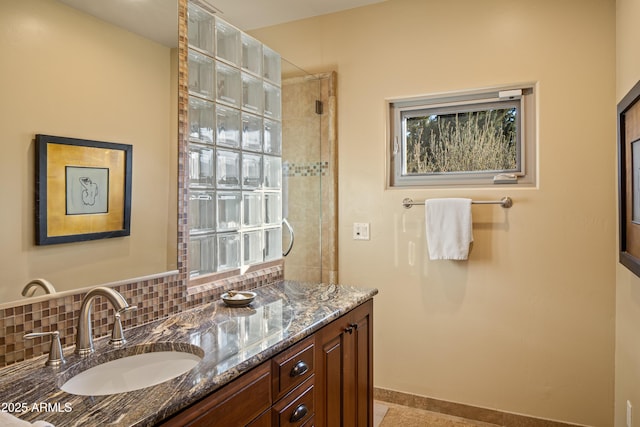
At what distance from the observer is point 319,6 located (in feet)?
9.15

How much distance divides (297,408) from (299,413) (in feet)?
0.06

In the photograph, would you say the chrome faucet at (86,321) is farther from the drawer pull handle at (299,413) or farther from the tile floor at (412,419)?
the tile floor at (412,419)

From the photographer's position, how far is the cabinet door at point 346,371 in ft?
5.29

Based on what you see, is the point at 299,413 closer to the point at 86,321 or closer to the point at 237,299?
the point at 237,299

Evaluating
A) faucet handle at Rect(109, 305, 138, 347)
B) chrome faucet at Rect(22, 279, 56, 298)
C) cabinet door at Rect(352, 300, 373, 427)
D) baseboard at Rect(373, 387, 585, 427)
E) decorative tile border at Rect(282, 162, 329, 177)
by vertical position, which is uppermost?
decorative tile border at Rect(282, 162, 329, 177)

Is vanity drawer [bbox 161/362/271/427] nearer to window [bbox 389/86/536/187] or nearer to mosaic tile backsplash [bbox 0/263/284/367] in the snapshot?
mosaic tile backsplash [bbox 0/263/284/367]

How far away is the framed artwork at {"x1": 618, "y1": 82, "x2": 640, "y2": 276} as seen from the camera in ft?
5.38

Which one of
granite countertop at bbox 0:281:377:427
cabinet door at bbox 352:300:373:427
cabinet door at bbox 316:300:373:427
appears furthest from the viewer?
cabinet door at bbox 352:300:373:427

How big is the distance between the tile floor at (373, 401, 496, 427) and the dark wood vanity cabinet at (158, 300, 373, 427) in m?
0.49

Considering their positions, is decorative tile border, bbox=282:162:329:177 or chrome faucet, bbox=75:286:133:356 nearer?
chrome faucet, bbox=75:286:133:356

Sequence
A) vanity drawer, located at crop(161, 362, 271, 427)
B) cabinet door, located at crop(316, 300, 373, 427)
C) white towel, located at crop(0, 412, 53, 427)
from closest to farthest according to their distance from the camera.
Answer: white towel, located at crop(0, 412, 53, 427) < vanity drawer, located at crop(161, 362, 271, 427) < cabinet door, located at crop(316, 300, 373, 427)

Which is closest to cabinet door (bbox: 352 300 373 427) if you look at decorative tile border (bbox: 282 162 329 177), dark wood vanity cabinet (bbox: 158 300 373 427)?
dark wood vanity cabinet (bbox: 158 300 373 427)

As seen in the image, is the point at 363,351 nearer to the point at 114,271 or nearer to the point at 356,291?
the point at 356,291

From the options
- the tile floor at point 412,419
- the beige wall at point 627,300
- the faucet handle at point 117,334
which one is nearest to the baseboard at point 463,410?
the tile floor at point 412,419
